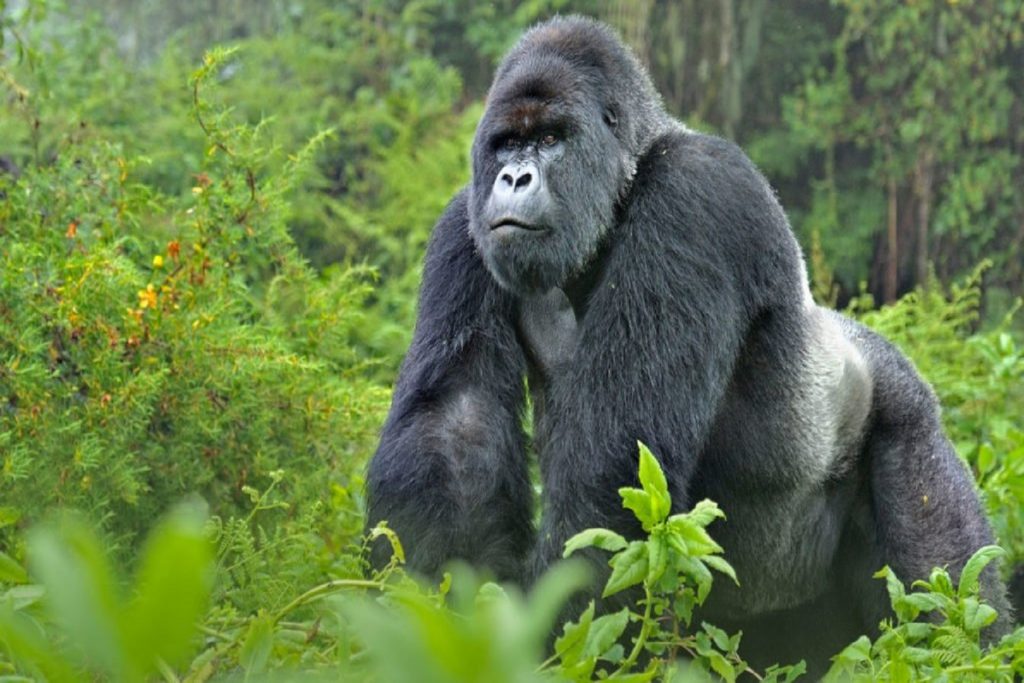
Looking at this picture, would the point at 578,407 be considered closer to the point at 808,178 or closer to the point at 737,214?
the point at 737,214

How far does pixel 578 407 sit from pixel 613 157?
661mm

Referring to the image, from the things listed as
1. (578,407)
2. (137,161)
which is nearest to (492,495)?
(578,407)

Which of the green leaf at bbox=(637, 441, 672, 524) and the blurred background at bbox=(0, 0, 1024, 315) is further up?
the green leaf at bbox=(637, 441, 672, 524)

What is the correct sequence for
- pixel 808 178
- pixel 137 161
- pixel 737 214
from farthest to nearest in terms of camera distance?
pixel 808 178
pixel 137 161
pixel 737 214

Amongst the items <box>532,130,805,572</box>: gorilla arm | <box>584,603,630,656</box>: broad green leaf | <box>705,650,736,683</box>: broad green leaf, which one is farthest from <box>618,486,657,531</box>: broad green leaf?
<box>532,130,805,572</box>: gorilla arm

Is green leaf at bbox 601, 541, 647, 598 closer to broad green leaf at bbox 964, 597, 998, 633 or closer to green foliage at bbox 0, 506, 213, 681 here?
broad green leaf at bbox 964, 597, 998, 633

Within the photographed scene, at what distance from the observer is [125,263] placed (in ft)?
11.7

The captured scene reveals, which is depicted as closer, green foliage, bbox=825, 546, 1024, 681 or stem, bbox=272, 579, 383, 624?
stem, bbox=272, 579, 383, 624

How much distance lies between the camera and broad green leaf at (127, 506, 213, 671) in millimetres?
537

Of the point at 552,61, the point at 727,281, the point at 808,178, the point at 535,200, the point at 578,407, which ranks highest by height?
the point at 552,61

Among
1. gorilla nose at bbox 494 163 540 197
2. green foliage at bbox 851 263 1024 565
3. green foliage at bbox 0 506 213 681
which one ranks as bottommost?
green foliage at bbox 851 263 1024 565

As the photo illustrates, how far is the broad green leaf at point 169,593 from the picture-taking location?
54 cm

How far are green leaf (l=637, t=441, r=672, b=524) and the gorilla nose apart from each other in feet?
4.86

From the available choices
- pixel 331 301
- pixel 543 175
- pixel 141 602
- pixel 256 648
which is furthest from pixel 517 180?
pixel 141 602
